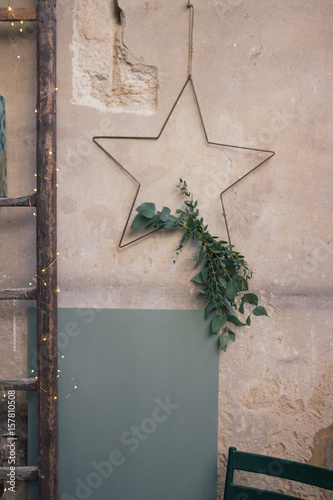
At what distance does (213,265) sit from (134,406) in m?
0.66

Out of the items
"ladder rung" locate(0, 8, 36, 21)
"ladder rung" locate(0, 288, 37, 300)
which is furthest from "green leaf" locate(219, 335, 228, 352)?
"ladder rung" locate(0, 8, 36, 21)

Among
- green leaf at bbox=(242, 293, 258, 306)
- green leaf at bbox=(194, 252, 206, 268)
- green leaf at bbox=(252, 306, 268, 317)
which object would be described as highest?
green leaf at bbox=(194, 252, 206, 268)

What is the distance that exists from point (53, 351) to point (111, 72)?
1.14 m

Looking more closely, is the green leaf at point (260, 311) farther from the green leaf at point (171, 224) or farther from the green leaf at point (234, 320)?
the green leaf at point (171, 224)

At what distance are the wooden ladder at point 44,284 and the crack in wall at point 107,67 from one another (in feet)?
0.45

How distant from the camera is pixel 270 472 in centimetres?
148

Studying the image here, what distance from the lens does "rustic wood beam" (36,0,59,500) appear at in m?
1.58

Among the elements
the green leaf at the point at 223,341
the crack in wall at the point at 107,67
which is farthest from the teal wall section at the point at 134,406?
the crack in wall at the point at 107,67

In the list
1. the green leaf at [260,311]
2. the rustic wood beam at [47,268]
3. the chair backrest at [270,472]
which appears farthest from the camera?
the green leaf at [260,311]

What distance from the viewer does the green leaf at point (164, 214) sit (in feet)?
5.44

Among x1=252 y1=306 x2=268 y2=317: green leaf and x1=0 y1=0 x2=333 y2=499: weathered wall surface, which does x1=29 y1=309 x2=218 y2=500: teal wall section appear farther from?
x1=252 y1=306 x2=268 y2=317: green leaf

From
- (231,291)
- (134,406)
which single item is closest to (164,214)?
(231,291)

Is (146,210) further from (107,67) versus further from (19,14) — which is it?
(19,14)

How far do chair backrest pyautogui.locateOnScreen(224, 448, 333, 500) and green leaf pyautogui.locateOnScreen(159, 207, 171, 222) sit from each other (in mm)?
895
